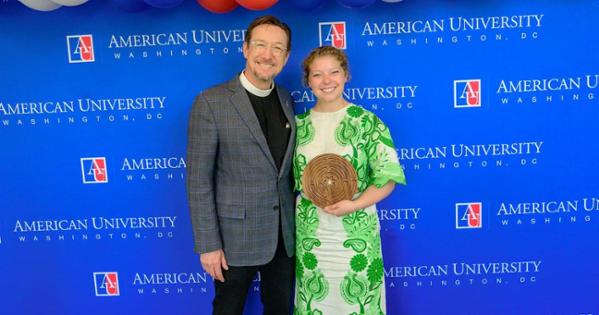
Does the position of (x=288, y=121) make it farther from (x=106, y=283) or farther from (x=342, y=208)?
(x=106, y=283)

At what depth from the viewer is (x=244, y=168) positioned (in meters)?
1.79

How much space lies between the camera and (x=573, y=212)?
225cm

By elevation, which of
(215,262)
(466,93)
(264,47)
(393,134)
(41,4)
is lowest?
(215,262)

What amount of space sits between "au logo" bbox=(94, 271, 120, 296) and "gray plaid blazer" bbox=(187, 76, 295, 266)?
2.49 feet

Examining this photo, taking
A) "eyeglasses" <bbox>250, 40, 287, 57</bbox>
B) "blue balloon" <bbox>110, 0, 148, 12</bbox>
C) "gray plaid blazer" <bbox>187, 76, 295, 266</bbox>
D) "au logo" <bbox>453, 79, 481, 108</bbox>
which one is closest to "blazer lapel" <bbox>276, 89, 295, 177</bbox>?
"gray plaid blazer" <bbox>187, 76, 295, 266</bbox>

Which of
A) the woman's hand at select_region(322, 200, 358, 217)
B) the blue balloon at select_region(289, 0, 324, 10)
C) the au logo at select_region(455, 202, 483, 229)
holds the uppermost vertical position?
the blue balloon at select_region(289, 0, 324, 10)

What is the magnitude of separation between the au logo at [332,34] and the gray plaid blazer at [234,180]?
0.38 meters

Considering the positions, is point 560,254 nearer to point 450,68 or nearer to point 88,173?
point 450,68

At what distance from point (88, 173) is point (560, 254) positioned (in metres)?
2.18

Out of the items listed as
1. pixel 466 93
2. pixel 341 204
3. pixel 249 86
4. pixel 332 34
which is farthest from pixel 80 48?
pixel 466 93

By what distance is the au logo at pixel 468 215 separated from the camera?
225 centimetres

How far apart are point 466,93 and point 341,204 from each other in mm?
830

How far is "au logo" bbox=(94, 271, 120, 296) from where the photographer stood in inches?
92.6

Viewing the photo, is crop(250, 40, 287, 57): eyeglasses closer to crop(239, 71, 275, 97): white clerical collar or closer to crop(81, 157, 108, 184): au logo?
crop(239, 71, 275, 97): white clerical collar
